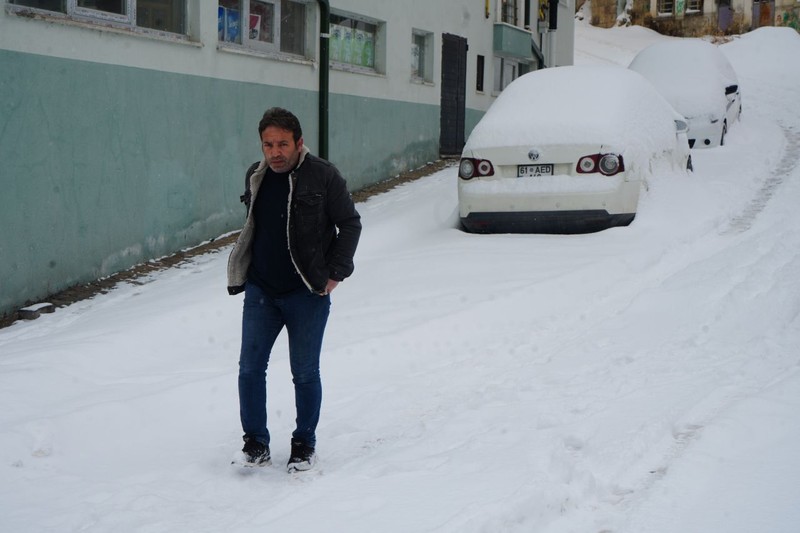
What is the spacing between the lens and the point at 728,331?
6.65 metres

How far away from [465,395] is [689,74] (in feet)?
43.3

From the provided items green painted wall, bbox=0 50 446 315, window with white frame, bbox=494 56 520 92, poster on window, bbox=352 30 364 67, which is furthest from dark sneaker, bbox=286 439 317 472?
window with white frame, bbox=494 56 520 92

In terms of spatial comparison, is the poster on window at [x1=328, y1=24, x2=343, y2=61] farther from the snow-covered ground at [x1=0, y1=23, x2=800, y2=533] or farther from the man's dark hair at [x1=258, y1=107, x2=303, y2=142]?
the man's dark hair at [x1=258, y1=107, x2=303, y2=142]

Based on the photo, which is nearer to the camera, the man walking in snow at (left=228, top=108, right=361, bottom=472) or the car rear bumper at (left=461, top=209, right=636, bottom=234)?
the man walking in snow at (left=228, top=108, right=361, bottom=472)

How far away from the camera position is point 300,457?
4.62m

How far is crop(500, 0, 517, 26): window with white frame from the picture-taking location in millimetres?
22281

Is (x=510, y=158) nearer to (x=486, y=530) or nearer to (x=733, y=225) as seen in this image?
(x=733, y=225)

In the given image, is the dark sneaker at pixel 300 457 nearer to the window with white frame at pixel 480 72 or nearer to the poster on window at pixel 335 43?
the poster on window at pixel 335 43

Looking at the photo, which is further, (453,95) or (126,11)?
(453,95)

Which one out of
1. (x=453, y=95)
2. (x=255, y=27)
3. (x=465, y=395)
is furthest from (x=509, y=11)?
(x=465, y=395)

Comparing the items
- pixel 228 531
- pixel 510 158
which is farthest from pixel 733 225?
pixel 228 531

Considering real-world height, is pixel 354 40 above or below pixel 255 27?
above

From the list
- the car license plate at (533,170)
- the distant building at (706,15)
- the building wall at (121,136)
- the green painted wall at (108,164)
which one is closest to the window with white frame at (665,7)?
the distant building at (706,15)

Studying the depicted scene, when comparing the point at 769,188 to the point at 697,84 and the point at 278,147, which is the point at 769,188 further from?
the point at 278,147
